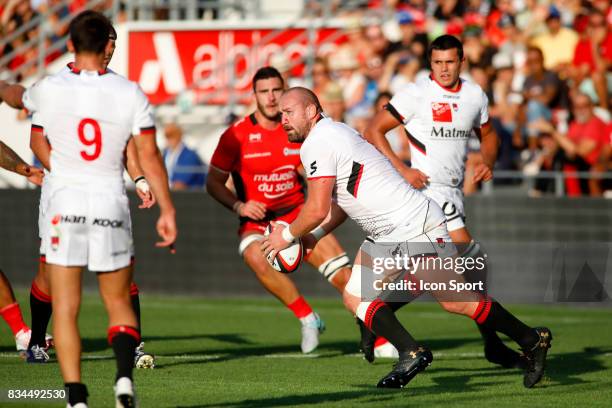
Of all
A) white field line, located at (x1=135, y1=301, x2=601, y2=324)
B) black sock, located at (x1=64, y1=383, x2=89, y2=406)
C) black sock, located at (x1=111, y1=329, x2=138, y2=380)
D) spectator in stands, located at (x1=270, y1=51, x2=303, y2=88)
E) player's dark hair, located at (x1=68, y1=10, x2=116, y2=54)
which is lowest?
white field line, located at (x1=135, y1=301, x2=601, y2=324)

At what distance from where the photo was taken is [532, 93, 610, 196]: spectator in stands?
55.0 feet

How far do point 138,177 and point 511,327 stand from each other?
2.97 meters

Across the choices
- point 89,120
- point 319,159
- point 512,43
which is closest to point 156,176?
point 89,120

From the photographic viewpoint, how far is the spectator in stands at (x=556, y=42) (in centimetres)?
1909

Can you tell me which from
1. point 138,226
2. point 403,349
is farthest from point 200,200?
point 403,349

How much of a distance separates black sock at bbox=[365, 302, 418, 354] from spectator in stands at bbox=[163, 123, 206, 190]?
10.1 m

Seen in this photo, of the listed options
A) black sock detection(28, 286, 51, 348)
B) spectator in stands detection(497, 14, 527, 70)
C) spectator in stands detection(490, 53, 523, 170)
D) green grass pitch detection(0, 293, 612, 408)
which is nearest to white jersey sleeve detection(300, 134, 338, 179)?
green grass pitch detection(0, 293, 612, 408)

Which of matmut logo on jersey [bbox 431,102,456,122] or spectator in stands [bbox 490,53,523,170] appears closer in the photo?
matmut logo on jersey [bbox 431,102,456,122]

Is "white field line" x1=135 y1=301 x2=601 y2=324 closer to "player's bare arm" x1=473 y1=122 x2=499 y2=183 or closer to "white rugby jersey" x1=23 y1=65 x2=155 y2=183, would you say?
"player's bare arm" x1=473 y1=122 x2=499 y2=183

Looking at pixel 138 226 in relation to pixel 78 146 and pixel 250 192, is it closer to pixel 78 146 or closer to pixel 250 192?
pixel 250 192

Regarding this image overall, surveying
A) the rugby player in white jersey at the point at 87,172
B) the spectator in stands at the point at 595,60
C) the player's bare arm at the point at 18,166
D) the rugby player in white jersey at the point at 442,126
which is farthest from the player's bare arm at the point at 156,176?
the spectator in stands at the point at 595,60

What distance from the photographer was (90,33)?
6.61m

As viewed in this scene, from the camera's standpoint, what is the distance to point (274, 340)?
40.3 feet

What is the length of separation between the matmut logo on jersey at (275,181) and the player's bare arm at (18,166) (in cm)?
312
